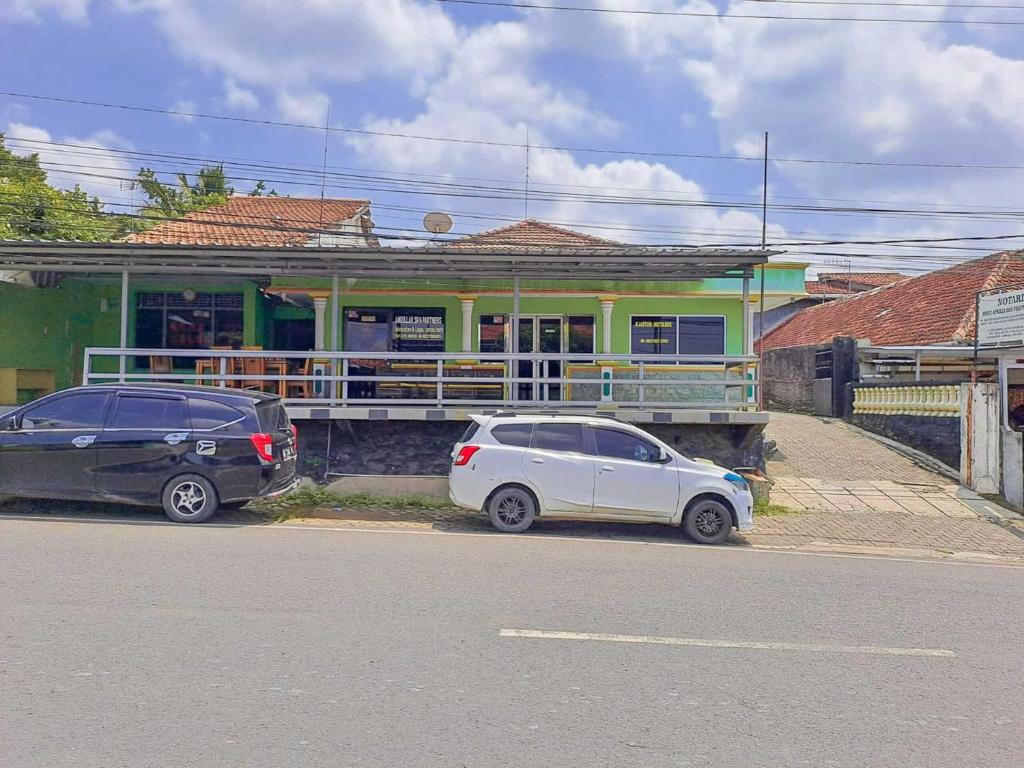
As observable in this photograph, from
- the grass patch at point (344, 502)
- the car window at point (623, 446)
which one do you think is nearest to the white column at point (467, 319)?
the grass patch at point (344, 502)

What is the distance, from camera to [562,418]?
1041 cm

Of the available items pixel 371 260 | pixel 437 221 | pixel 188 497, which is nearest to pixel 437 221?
pixel 437 221

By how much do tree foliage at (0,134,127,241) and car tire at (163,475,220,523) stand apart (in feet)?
56.1

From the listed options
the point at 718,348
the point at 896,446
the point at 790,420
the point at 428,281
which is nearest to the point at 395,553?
the point at 428,281

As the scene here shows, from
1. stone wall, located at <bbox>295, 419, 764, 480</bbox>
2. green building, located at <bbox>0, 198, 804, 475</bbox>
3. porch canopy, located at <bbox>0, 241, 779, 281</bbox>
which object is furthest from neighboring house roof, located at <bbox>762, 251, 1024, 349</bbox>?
porch canopy, located at <bbox>0, 241, 779, 281</bbox>

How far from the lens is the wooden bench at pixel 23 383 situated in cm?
1541

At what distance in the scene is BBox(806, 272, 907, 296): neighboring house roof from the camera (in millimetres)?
41594

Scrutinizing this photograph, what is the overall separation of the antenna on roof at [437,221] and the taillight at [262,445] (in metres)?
10.9

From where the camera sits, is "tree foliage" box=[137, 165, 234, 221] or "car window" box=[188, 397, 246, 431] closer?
"car window" box=[188, 397, 246, 431]

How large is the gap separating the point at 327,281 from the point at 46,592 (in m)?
10.9

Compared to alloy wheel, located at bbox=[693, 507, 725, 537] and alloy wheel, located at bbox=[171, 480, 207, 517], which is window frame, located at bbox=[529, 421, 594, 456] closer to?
alloy wheel, located at bbox=[693, 507, 725, 537]

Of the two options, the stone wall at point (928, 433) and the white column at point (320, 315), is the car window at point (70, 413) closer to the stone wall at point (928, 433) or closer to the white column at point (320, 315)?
the white column at point (320, 315)

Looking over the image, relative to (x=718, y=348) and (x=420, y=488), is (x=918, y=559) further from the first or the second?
(x=718, y=348)

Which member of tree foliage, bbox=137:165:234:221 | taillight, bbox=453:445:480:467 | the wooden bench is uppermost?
tree foliage, bbox=137:165:234:221
